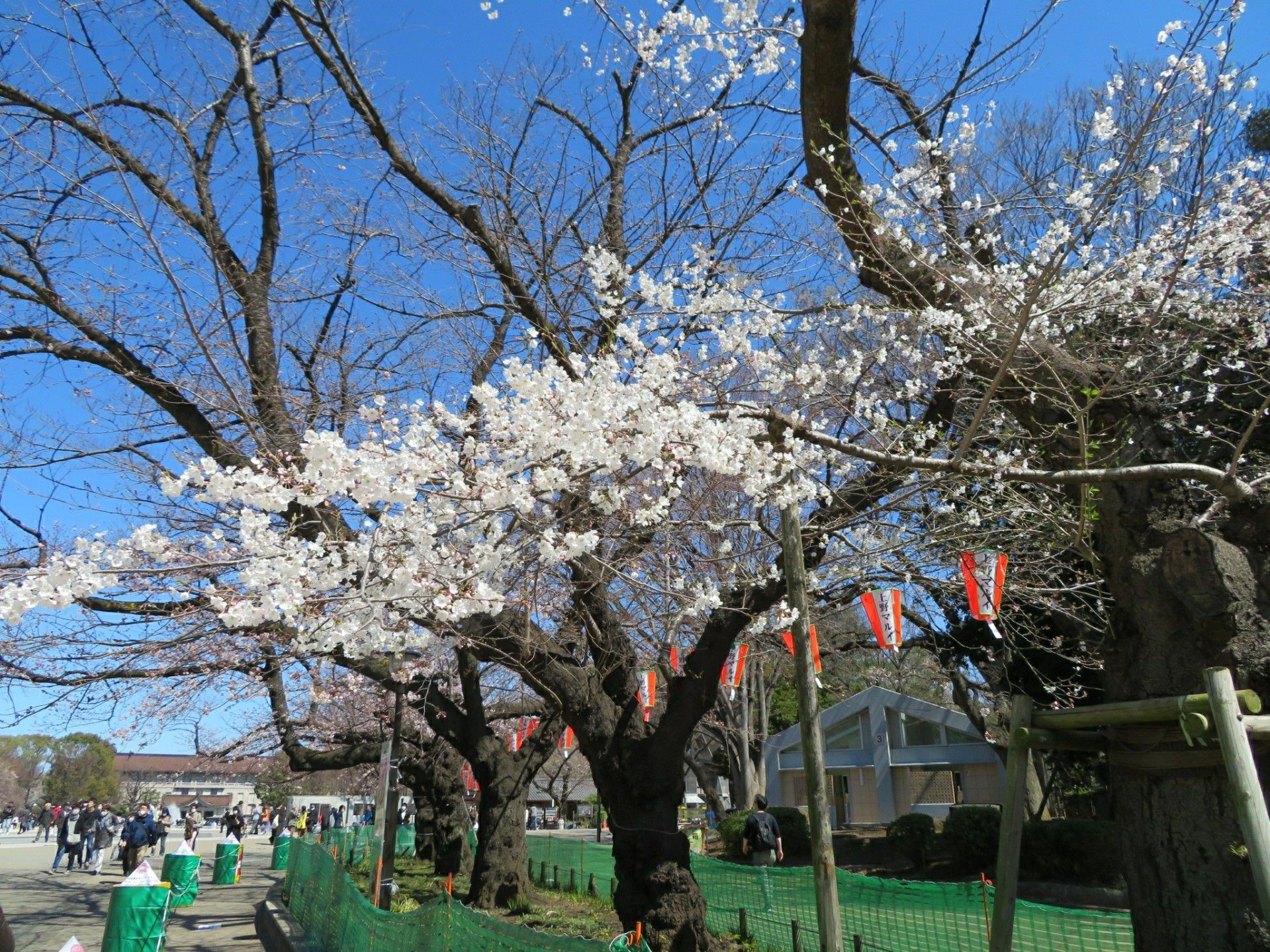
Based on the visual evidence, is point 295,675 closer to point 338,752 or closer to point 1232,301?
point 338,752

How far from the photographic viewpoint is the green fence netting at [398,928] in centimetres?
400

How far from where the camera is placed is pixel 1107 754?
12.6 feet

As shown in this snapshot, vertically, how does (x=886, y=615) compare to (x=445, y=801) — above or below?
above

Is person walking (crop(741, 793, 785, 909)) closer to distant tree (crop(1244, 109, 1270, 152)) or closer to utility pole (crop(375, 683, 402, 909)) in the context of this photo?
utility pole (crop(375, 683, 402, 909))

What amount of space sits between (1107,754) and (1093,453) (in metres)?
2.15

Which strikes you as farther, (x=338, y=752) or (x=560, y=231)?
(x=338, y=752)

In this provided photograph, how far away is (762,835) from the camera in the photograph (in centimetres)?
977

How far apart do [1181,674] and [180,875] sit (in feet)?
47.3

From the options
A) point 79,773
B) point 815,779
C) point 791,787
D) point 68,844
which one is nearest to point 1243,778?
point 815,779

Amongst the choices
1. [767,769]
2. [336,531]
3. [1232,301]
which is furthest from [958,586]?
[767,769]

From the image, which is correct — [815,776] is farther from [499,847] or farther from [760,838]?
[499,847]

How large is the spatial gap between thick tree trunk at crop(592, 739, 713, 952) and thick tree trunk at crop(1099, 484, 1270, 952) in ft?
14.8

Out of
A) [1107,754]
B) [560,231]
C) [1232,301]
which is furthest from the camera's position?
[560,231]

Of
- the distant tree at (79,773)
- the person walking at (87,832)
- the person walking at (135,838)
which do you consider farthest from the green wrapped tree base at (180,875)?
the distant tree at (79,773)
